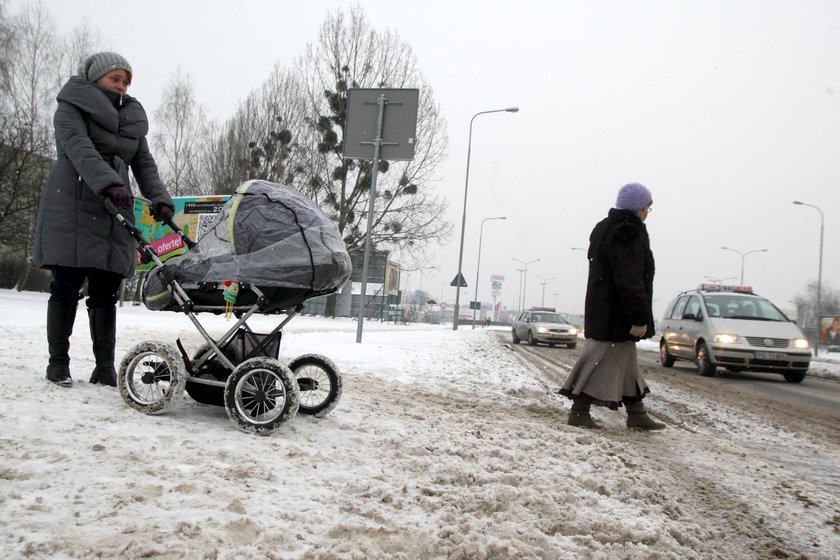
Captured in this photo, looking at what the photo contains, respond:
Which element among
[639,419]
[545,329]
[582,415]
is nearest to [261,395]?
[582,415]

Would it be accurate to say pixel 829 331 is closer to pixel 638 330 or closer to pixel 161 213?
pixel 638 330

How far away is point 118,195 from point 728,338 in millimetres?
10893

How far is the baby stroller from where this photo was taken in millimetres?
3057

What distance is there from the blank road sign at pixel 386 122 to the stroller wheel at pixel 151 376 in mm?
7882

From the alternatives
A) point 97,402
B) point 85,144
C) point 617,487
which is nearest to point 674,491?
point 617,487

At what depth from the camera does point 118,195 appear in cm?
326

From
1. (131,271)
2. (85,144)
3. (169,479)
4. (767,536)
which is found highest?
(85,144)

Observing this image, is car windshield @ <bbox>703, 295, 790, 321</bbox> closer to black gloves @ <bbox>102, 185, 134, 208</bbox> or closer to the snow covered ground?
the snow covered ground

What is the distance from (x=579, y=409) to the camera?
446 cm

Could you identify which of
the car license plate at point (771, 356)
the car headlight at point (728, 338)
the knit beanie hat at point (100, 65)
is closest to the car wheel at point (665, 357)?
the car headlight at point (728, 338)

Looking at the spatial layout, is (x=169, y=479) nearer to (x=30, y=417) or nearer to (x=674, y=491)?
(x=30, y=417)

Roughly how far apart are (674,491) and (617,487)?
330 millimetres

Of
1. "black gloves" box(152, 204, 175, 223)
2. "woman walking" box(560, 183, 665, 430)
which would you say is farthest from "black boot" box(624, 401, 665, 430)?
"black gloves" box(152, 204, 175, 223)

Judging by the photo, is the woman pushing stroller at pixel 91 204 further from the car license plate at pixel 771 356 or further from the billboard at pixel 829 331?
the billboard at pixel 829 331
